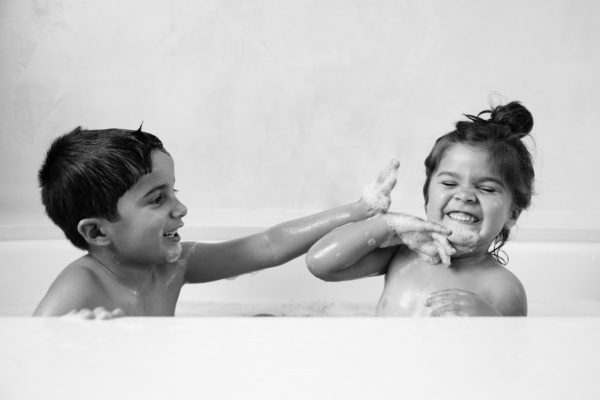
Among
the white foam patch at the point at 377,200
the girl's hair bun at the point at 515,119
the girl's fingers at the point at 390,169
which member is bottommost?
the white foam patch at the point at 377,200

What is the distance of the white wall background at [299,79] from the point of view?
2.09 metres

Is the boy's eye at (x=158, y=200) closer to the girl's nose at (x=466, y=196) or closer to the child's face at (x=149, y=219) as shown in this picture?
the child's face at (x=149, y=219)

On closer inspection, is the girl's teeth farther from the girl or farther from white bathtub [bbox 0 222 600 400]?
white bathtub [bbox 0 222 600 400]

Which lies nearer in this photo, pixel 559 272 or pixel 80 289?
pixel 80 289

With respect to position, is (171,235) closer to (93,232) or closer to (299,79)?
(93,232)

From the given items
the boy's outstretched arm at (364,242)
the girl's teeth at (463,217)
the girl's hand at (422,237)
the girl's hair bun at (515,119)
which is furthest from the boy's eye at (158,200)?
the girl's hair bun at (515,119)

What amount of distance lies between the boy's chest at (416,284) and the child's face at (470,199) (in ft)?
0.20

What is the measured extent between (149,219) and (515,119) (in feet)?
2.13

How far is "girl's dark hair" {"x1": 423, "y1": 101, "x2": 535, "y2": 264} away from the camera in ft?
3.97

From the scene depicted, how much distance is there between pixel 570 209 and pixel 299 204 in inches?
31.2

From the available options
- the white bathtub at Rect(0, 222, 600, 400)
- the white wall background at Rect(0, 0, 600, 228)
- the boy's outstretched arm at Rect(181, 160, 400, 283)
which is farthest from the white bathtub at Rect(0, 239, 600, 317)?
the white bathtub at Rect(0, 222, 600, 400)

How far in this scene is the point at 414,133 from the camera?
2.13 m
